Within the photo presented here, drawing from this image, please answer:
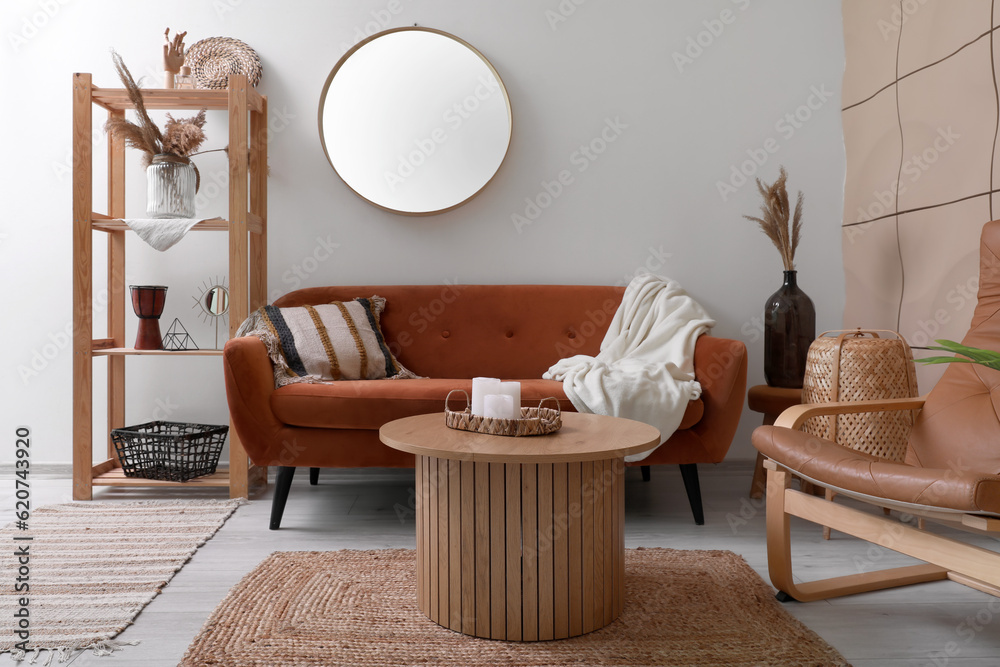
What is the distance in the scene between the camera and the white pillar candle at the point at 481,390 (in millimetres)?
1670

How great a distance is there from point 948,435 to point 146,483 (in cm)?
269

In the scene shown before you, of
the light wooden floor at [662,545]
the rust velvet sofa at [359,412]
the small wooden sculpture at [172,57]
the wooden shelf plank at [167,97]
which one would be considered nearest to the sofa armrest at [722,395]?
the rust velvet sofa at [359,412]

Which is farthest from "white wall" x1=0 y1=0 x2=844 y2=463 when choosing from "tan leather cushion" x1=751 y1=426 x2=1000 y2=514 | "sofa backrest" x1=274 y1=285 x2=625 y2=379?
"tan leather cushion" x1=751 y1=426 x2=1000 y2=514

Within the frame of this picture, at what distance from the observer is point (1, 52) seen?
2885mm

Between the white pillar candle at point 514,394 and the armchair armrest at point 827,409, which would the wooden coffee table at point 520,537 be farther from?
the armchair armrest at point 827,409

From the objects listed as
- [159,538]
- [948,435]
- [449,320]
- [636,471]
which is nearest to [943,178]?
[948,435]

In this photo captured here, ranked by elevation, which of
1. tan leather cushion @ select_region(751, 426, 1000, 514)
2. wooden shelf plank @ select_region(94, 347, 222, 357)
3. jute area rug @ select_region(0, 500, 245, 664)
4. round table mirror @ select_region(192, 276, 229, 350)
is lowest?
jute area rug @ select_region(0, 500, 245, 664)

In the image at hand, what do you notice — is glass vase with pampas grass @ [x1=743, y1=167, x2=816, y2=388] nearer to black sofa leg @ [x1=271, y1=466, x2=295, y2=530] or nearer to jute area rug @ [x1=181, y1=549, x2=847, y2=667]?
jute area rug @ [x1=181, y1=549, x2=847, y2=667]

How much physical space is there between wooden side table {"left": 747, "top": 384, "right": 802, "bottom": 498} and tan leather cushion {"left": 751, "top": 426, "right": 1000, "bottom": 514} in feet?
3.06

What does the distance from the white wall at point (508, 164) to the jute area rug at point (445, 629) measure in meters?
1.44

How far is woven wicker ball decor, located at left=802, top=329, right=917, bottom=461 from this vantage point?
2184mm

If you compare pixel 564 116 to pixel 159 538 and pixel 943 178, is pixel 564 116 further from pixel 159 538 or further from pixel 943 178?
pixel 159 538

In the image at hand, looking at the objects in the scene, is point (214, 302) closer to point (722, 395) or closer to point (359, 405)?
point (359, 405)

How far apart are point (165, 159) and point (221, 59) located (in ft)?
1.93
